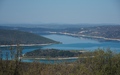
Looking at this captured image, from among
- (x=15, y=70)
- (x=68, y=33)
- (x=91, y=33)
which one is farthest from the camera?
(x=68, y=33)

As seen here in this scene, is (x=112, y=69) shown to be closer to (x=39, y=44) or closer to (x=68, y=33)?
(x=39, y=44)

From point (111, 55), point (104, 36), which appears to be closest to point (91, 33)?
point (104, 36)

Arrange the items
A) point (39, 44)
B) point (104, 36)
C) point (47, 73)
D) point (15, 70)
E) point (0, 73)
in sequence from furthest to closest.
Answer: point (104, 36) → point (39, 44) → point (47, 73) → point (15, 70) → point (0, 73)

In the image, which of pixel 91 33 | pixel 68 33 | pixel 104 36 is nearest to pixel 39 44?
pixel 104 36

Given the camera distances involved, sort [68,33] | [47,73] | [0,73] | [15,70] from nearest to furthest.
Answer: [0,73] → [15,70] → [47,73] → [68,33]

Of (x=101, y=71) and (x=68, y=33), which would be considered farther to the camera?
(x=68, y=33)

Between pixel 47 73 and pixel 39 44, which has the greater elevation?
pixel 47 73

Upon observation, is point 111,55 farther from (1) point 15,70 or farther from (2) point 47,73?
(1) point 15,70

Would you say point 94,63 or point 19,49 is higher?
point 19,49

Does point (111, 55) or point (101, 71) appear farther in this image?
point (111, 55)
